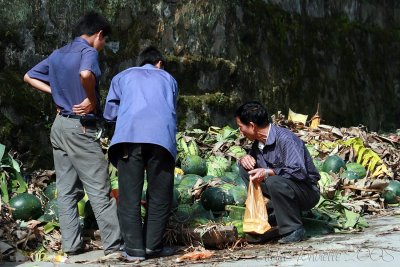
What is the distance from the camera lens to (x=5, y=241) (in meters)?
6.59

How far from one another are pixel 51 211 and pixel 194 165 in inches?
81.6

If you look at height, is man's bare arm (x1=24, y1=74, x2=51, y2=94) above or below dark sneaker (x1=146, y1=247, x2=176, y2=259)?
above

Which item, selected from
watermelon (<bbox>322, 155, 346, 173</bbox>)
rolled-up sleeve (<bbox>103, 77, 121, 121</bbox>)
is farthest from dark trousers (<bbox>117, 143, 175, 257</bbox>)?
watermelon (<bbox>322, 155, 346, 173</bbox>)

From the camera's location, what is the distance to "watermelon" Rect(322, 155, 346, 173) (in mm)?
9398

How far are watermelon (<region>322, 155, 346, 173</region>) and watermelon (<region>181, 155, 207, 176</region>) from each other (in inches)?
63.0

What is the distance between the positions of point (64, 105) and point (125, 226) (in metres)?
1.22

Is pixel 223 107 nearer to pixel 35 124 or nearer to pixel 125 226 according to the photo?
pixel 35 124

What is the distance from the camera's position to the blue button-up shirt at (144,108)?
6.35 metres

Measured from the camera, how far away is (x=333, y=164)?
30.9 ft

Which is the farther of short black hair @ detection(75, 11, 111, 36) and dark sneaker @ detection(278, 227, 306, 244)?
dark sneaker @ detection(278, 227, 306, 244)

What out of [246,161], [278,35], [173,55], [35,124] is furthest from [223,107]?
[246,161]

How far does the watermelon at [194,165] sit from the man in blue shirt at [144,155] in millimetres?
2205

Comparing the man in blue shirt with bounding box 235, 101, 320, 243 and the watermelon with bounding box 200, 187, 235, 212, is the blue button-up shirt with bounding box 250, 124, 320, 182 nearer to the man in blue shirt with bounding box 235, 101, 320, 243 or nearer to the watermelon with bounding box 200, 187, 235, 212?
the man in blue shirt with bounding box 235, 101, 320, 243

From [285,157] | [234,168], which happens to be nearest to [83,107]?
[285,157]
